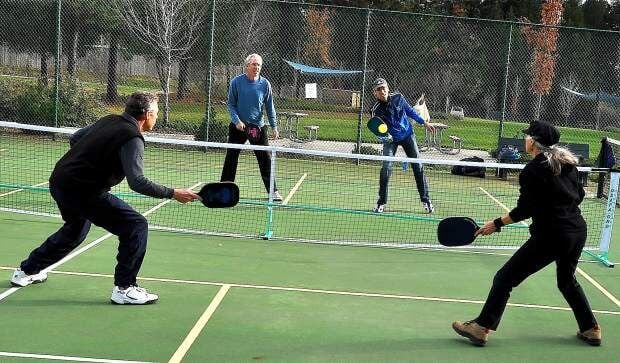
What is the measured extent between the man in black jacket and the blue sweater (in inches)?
184

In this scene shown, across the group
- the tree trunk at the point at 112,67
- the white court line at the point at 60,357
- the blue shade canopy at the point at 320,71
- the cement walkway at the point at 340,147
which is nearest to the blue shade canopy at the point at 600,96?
the cement walkway at the point at 340,147

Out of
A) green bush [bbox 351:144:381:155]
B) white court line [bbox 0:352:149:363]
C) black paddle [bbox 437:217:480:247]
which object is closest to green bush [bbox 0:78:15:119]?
green bush [bbox 351:144:381:155]

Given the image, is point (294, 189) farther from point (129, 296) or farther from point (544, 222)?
point (544, 222)

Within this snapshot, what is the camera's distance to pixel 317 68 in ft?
57.4

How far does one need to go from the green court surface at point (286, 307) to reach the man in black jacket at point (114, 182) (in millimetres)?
367

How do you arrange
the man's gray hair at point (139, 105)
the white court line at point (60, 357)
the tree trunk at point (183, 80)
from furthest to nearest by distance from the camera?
the tree trunk at point (183, 80) → the man's gray hair at point (139, 105) → the white court line at point (60, 357)

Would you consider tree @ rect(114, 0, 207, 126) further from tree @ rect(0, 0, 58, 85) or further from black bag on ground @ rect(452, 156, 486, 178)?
black bag on ground @ rect(452, 156, 486, 178)

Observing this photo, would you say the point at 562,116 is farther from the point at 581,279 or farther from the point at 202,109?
the point at 581,279

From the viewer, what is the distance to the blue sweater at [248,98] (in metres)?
10.7

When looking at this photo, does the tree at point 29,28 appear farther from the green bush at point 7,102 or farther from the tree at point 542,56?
the tree at point 542,56

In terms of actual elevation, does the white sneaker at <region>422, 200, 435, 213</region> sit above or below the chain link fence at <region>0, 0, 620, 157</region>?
below

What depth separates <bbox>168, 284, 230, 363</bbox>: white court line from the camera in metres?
5.06

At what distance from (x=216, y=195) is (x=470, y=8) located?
113 ft

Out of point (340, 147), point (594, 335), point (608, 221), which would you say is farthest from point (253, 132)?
point (340, 147)
